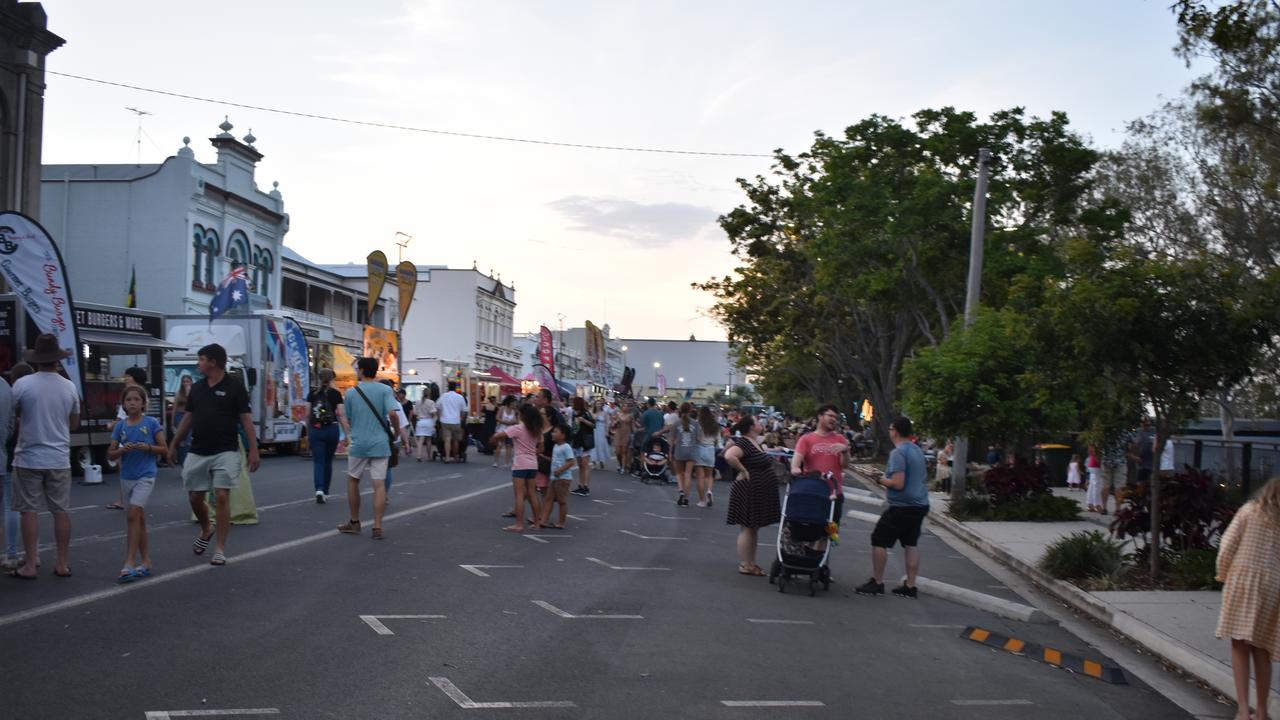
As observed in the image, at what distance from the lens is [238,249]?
44.2 meters

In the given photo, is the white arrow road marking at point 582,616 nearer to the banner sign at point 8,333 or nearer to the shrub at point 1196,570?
the shrub at point 1196,570

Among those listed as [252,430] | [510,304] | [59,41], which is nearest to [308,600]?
[252,430]

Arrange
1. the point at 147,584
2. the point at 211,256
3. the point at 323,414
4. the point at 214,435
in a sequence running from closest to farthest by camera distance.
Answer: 1. the point at 147,584
2. the point at 214,435
3. the point at 323,414
4. the point at 211,256

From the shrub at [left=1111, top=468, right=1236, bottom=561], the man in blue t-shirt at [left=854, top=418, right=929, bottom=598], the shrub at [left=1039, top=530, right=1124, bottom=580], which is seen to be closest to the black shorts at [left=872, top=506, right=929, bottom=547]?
the man in blue t-shirt at [left=854, top=418, right=929, bottom=598]

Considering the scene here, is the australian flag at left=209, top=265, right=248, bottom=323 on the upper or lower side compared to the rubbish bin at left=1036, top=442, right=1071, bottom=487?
upper

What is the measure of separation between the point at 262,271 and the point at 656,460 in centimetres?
2561

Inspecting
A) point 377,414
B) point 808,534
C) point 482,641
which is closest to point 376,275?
point 377,414

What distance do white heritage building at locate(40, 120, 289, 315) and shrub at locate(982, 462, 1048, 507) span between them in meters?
27.9

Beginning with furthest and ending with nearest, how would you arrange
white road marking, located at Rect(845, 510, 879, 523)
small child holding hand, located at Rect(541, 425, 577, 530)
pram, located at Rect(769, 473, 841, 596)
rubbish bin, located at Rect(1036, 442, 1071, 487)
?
1. rubbish bin, located at Rect(1036, 442, 1071, 487)
2. white road marking, located at Rect(845, 510, 879, 523)
3. small child holding hand, located at Rect(541, 425, 577, 530)
4. pram, located at Rect(769, 473, 841, 596)

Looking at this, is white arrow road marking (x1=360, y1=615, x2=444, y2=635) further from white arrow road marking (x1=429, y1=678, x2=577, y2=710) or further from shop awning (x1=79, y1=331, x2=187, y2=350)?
shop awning (x1=79, y1=331, x2=187, y2=350)

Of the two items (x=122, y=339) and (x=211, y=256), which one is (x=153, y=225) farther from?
(x=122, y=339)

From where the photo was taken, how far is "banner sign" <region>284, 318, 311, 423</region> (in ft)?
93.5

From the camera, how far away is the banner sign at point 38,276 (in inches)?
669

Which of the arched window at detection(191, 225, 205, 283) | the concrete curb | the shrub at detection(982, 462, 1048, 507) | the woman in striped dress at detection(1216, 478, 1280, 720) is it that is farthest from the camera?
the arched window at detection(191, 225, 205, 283)
